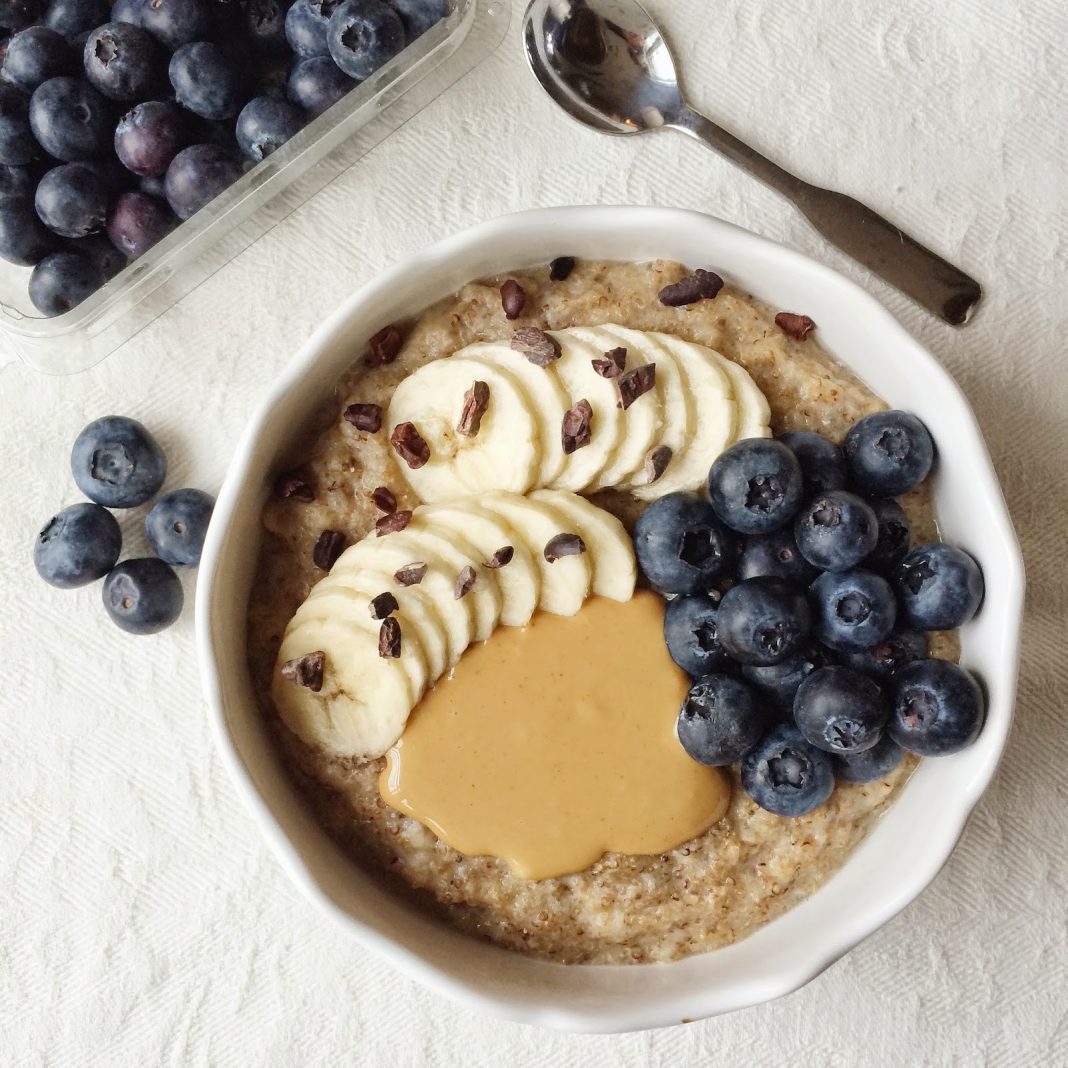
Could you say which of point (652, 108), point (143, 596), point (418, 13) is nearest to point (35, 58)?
point (418, 13)

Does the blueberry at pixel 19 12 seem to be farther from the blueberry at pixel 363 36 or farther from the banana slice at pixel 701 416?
the banana slice at pixel 701 416

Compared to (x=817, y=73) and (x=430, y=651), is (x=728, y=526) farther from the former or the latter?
(x=817, y=73)

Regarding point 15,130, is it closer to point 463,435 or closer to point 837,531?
point 463,435

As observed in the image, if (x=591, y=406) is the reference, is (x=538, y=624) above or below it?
below

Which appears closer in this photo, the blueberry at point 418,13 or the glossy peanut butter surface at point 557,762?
the glossy peanut butter surface at point 557,762

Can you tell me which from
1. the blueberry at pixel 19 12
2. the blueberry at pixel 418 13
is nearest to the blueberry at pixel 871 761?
the blueberry at pixel 418 13

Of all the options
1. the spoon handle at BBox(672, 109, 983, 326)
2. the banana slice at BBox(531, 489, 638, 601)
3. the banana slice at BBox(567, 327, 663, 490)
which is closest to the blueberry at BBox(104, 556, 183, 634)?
the banana slice at BBox(531, 489, 638, 601)
